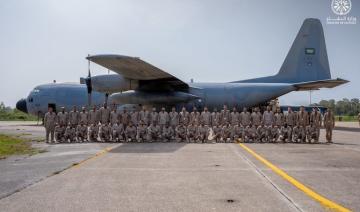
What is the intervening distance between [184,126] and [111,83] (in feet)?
23.1

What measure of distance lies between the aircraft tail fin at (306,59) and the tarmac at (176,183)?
61.5 ft

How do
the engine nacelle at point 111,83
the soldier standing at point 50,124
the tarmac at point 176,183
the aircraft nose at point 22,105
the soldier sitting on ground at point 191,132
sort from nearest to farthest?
the tarmac at point 176,183 < the soldier standing at point 50,124 < the soldier sitting on ground at point 191,132 < the engine nacelle at point 111,83 < the aircraft nose at point 22,105

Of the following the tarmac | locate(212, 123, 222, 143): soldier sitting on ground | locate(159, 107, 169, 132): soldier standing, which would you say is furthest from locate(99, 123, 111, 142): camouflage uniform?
the tarmac

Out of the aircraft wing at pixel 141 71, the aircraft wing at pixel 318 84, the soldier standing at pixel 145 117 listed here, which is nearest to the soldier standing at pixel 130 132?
the soldier standing at pixel 145 117

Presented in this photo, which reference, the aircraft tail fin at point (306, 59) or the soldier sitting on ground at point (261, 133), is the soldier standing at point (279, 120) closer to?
the soldier sitting on ground at point (261, 133)

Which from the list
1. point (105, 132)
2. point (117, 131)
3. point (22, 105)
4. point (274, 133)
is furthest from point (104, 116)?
point (22, 105)

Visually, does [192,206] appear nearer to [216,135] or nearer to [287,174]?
[287,174]

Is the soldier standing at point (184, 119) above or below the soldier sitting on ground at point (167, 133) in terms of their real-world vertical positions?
above

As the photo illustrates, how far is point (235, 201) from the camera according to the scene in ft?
20.1

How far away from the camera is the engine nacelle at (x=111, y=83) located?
940 inches

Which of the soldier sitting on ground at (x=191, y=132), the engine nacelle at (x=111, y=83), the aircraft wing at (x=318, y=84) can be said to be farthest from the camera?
the aircraft wing at (x=318, y=84)

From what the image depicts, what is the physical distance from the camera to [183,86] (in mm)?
25938

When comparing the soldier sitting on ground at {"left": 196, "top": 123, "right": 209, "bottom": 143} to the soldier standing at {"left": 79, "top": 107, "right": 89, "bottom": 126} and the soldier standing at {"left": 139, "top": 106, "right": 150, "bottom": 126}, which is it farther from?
the soldier standing at {"left": 79, "top": 107, "right": 89, "bottom": 126}

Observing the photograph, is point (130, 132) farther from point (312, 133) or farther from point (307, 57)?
point (307, 57)
